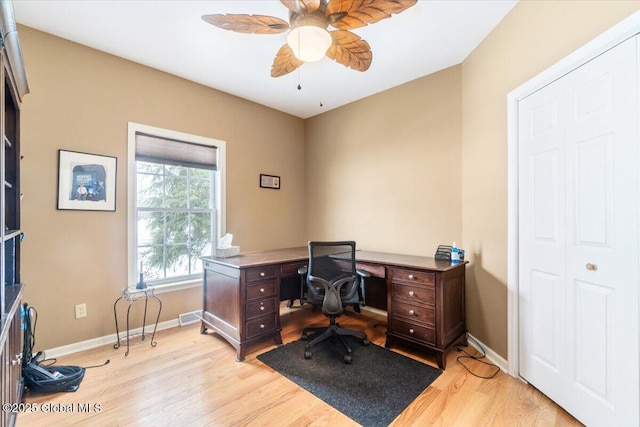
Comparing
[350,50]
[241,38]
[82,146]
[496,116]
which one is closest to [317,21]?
[350,50]

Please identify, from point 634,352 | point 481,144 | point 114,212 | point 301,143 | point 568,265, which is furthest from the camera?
point 301,143

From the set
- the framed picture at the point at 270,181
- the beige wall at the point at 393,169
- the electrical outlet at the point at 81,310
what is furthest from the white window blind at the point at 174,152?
the beige wall at the point at 393,169

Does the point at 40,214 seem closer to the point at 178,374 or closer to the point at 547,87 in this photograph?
the point at 178,374

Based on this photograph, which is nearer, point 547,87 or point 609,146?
point 609,146

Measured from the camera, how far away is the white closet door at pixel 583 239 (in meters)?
1.36

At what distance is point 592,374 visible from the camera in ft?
5.03

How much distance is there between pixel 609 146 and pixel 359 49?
1.52 meters

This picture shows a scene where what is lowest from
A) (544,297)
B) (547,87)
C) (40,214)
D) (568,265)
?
(544,297)

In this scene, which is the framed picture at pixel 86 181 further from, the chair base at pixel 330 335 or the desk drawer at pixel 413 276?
the desk drawer at pixel 413 276

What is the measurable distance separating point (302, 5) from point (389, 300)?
2271mm

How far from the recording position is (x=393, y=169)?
128 inches

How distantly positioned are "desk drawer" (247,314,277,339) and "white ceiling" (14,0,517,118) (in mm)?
2414

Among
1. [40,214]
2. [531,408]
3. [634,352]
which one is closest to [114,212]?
[40,214]

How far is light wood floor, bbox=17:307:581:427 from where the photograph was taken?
1621 millimetres
